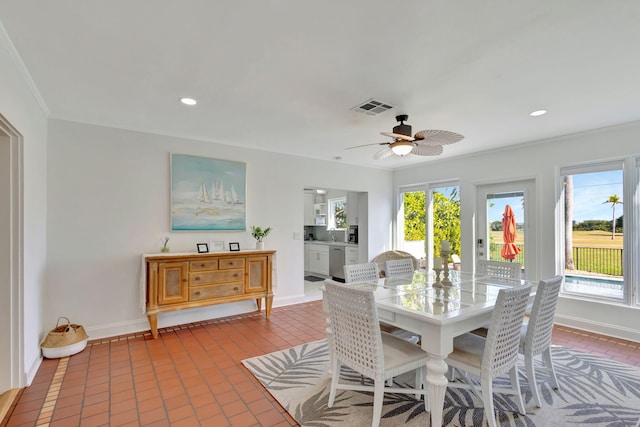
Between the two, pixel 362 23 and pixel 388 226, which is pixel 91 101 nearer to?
pixel 362 23

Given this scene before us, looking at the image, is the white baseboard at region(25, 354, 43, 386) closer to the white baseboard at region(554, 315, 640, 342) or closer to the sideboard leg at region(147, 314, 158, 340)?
the sideboard leg at region(147, 314, 158, 340)

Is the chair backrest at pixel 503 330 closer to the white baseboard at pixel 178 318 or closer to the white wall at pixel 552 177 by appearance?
the white wall at pixel 552 177

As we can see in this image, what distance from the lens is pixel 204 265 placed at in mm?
3820

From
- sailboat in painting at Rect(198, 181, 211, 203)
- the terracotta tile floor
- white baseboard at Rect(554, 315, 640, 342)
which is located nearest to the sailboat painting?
sailboat in painting at Rect(198, 181, 211, 203)

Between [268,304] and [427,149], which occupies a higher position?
[427,149]

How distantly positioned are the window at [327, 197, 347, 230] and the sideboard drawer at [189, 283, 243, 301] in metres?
4.04

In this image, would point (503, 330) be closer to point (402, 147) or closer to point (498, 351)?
point (498, 351)

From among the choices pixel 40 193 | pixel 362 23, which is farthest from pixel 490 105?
pixel 40 193

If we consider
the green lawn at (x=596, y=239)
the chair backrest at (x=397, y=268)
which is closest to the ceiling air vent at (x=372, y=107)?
the chair backrest at (x=397, y=268)

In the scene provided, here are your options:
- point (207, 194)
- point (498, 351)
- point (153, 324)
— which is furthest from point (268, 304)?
point (498, 351)

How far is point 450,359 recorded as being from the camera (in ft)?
6.91

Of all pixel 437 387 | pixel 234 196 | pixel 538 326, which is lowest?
pixel 437 387

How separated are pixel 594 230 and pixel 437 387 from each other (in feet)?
11.6

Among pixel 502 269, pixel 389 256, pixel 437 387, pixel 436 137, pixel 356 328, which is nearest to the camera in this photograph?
pixel 437 387
